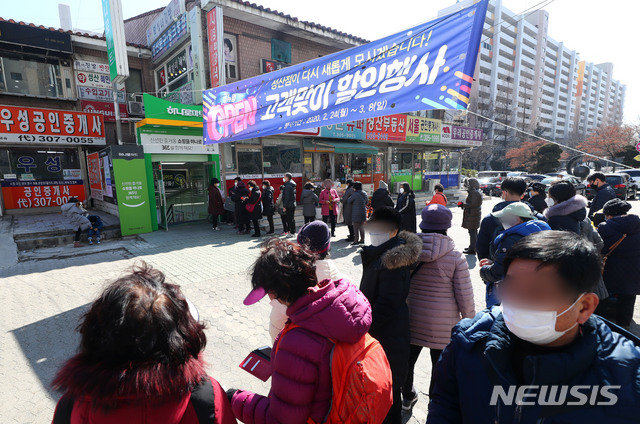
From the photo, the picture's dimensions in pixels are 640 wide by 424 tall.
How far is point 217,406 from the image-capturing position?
117 cm

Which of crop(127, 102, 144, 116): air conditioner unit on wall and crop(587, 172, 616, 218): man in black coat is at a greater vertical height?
crop(127, 102, 144, 116): air conditioner unit on wall

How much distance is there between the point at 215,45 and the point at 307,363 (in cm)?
1101

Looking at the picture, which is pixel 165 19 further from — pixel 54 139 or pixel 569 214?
pixel 569 214

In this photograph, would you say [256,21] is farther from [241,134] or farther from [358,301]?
[358,301]

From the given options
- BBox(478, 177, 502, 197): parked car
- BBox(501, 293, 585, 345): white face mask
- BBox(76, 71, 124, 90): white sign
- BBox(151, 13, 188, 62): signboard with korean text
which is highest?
BBox(151, 13, 188, 62): signboard with korean text

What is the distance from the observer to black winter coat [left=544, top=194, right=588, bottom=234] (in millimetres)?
3494

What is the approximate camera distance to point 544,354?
1.05m

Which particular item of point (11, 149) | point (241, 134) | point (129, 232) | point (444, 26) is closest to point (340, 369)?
point (444, 26)

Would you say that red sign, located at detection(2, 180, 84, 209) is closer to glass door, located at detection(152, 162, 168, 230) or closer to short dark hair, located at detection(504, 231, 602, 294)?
glass door, located at detection(152, 162, 168, 230)

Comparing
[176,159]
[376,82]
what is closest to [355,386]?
[376,82]

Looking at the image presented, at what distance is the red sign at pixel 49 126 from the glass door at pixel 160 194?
160 inches

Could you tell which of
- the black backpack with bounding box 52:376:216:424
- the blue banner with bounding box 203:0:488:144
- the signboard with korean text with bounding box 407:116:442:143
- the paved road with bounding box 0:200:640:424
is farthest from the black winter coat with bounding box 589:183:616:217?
the signboard with korean text with bounding box 407:116:442:143

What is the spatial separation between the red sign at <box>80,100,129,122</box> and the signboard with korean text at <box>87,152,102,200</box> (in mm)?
2029

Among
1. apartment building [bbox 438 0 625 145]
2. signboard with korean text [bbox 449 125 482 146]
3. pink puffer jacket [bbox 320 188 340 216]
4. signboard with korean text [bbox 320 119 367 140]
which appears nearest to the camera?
pink puffer jacket [bbox 320 188 340 216]
